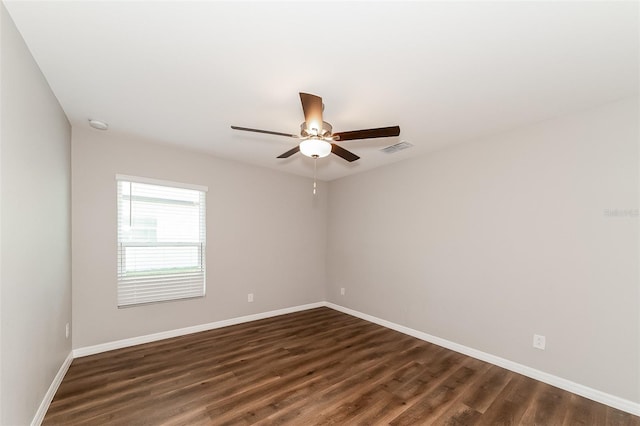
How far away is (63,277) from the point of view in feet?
8.85

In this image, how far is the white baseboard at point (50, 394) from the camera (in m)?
1.96

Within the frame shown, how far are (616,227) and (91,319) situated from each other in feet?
17.4

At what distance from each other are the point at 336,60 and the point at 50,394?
11.2 ft

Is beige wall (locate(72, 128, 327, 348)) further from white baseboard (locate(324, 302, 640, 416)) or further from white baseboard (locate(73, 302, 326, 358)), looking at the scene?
white baseboard (locate(324, 302, 640, 416))

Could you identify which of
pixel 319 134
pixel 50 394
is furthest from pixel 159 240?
pixel 319 134

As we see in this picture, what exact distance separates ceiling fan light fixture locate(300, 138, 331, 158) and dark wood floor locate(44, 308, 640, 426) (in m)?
2.08

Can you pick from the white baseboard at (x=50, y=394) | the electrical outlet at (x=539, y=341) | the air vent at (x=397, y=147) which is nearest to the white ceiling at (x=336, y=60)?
the air vent at (x=397, y=147)

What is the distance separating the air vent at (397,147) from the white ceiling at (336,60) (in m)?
0.45

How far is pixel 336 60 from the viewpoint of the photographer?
74.6 inches

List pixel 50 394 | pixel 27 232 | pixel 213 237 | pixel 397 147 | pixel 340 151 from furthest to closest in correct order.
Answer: pixel 213 237 → pixel 397 147 → pixel 340 151 → pixel 50 394 → pixel 27 232

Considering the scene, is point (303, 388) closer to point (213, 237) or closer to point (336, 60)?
point (213, 237)

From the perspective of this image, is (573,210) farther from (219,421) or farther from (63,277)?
(63,277)

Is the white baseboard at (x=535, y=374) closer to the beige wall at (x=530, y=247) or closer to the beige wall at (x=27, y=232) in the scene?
the beige wall at (x=530, y=247)

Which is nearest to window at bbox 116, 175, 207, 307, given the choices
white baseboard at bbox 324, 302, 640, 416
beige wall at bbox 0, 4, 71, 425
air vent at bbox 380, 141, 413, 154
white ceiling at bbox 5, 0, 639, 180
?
beige wall at bbox 0, 4, 71, 425
